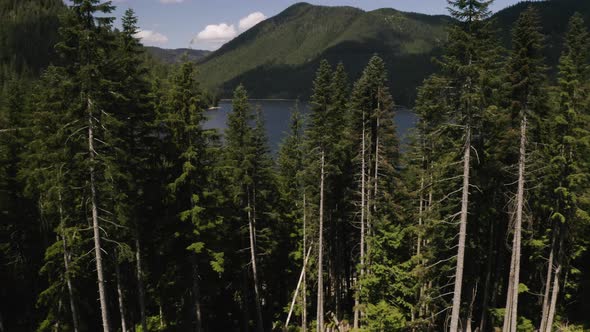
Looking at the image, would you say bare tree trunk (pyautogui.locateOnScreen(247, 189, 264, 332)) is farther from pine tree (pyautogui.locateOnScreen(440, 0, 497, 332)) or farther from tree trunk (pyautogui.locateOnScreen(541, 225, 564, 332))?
tree trunk (pyautogui.locateOnScreen(541, 225, 564, 332))

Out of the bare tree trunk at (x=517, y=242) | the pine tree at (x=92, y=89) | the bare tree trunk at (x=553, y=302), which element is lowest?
the bare tree trunk at (x=553, y=302)

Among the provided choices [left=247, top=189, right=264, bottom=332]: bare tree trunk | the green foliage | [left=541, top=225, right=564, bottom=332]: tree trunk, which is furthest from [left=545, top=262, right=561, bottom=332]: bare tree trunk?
[left=247, top=189, right=264, bottom=332]: bare tree trunk

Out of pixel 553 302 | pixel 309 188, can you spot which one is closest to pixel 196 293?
pixel 309 188

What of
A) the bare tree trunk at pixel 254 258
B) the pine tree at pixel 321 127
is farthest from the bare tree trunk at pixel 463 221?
the bare tree trunk at pixel 254 258

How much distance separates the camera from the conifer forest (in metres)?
14.0

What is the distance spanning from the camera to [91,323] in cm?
2702

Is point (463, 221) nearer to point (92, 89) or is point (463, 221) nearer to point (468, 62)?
point (468, 62)

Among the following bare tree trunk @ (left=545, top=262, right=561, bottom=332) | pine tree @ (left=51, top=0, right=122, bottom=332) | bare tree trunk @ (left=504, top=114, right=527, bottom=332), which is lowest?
bare tree trunk @ (left=545, top=262, right=561, bottom=332)

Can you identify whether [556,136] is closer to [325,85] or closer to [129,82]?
[325,85]

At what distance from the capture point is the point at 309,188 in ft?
83.9

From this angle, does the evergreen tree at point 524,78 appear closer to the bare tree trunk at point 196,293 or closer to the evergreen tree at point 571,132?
the evergreen tree at point 571,132

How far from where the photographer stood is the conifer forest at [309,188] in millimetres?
14039

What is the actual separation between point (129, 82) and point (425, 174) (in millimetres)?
15706

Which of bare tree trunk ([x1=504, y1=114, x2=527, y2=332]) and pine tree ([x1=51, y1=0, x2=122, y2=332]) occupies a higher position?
pine tree ([x1=51, y1=0, x2=122, y2=332])
